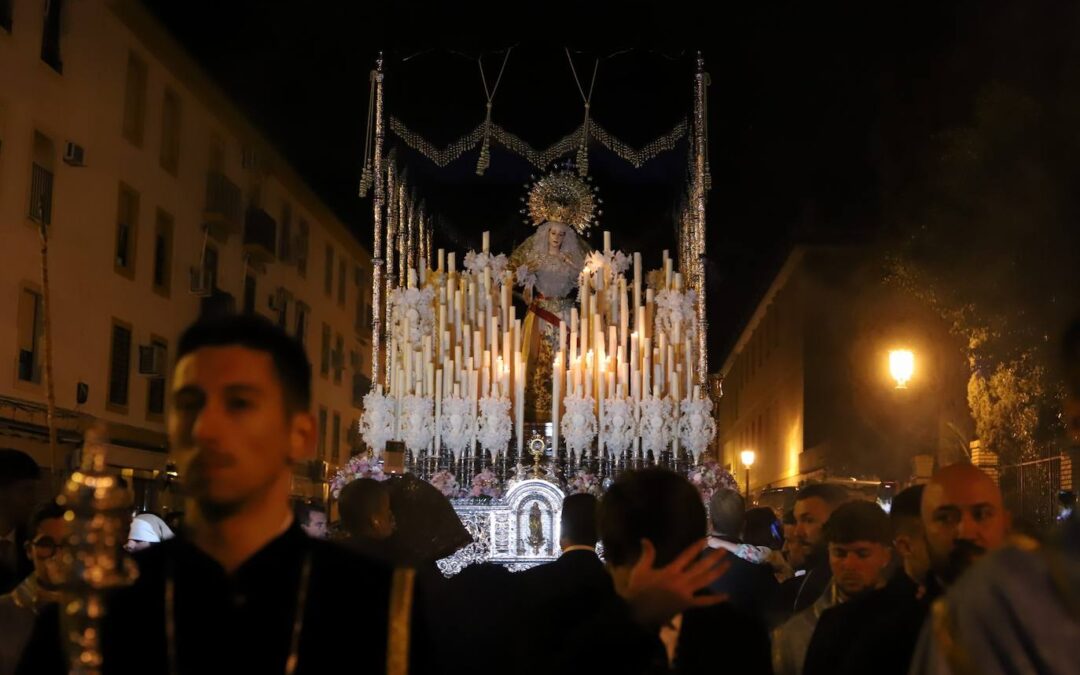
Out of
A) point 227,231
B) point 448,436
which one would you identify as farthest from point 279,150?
point 448,436

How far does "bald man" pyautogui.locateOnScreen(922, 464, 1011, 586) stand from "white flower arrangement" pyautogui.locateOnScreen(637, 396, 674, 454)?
7624 mm

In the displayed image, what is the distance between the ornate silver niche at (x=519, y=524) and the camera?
10820 mm

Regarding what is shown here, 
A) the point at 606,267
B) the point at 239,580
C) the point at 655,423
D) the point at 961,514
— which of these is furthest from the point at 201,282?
the point at 239,580

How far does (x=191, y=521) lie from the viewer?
2234mm

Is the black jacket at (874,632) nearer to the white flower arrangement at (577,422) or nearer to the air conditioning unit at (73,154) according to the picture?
the white flower arrangement at (577,422)

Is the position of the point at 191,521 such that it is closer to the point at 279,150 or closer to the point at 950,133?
the point at 950,133

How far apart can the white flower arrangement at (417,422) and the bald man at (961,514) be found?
25.9 feet

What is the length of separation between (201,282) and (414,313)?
1376 centimetres

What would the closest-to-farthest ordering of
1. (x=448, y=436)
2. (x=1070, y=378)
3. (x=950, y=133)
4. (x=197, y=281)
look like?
(x=1070, y=378) < (x=448, y=436) < (x=950, y=133) < (x=197, y=281)

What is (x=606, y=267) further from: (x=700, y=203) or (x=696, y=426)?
(x=696, y=426)

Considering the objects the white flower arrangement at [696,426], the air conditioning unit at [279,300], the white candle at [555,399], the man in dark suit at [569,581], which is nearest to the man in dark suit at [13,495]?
the man in dark suit at [569,581]

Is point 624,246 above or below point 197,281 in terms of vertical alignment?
below

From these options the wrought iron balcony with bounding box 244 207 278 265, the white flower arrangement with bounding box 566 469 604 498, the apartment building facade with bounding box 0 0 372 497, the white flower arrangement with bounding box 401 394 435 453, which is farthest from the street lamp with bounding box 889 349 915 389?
the wrought iron balcony with bounding box 244 207 278 265

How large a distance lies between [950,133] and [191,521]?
12985 millimetres
